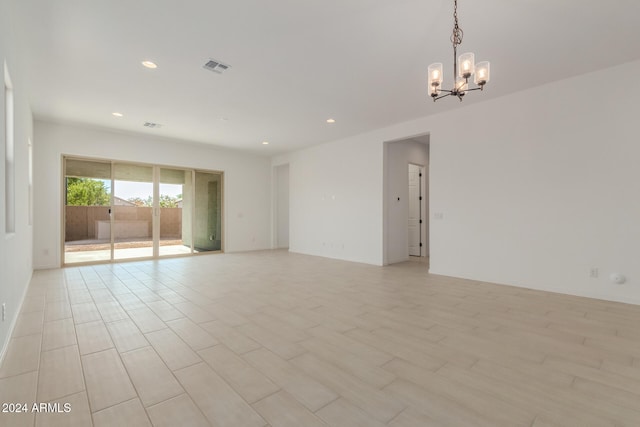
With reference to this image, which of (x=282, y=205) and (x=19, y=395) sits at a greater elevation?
(x=282, y=205)

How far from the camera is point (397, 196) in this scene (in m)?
6.44

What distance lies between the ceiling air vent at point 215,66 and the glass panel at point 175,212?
Answer: 450 centimetres

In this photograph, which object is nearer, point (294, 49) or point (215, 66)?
point (294, 49)

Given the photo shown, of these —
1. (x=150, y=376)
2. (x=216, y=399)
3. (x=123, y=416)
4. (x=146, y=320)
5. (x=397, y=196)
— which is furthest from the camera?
(x=397, y=196)

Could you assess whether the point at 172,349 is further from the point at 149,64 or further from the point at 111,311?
the point at 149,64

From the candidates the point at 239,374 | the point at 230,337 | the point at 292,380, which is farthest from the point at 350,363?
the point at 230,337

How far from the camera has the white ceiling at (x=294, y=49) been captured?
2.54 metres

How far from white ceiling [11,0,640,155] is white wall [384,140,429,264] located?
1.49 metres

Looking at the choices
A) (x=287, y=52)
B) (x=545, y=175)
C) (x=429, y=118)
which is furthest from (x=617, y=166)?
(x=287, y=52)

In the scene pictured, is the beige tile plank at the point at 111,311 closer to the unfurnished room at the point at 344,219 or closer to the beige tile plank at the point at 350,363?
the unfurnished room at the point at 344,219

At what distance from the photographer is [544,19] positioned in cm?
265

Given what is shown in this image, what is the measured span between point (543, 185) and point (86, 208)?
8.65 m

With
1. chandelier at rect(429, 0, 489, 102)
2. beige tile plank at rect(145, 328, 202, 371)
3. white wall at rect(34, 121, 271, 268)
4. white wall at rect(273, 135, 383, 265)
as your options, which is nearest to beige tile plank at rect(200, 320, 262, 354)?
beige tile plank at rect(145, 328, 202, 371)

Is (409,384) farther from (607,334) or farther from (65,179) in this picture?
(65,179)
